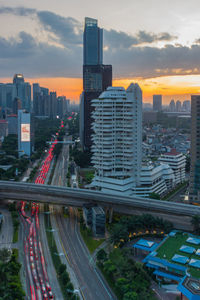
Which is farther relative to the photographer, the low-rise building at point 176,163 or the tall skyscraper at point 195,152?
the low-rise building at point 176,163

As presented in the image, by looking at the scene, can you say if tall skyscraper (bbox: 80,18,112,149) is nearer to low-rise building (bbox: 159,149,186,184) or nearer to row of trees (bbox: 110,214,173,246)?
low-rise building (bbox: 159,149,186,184)

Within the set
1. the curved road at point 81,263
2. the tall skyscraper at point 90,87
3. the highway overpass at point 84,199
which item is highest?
the tall skyscraper at point 90,87

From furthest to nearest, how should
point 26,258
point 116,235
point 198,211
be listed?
1. point 198,211
2. point 116,235
3. point 26,258

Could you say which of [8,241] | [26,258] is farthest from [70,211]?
[26,258]

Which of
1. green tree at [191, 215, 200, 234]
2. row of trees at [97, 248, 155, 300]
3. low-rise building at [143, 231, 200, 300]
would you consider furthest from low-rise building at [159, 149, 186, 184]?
row of trees at [97, 248, 155, 300]

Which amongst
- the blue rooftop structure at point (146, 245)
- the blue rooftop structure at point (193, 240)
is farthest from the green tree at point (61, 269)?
the blue rooftop structure at point (193, 240)

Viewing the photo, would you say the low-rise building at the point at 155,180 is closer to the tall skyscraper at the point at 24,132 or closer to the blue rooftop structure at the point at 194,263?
the blue rooftop structure at the point at 194,263

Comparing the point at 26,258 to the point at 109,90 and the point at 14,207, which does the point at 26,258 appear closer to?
the point at 14,207
